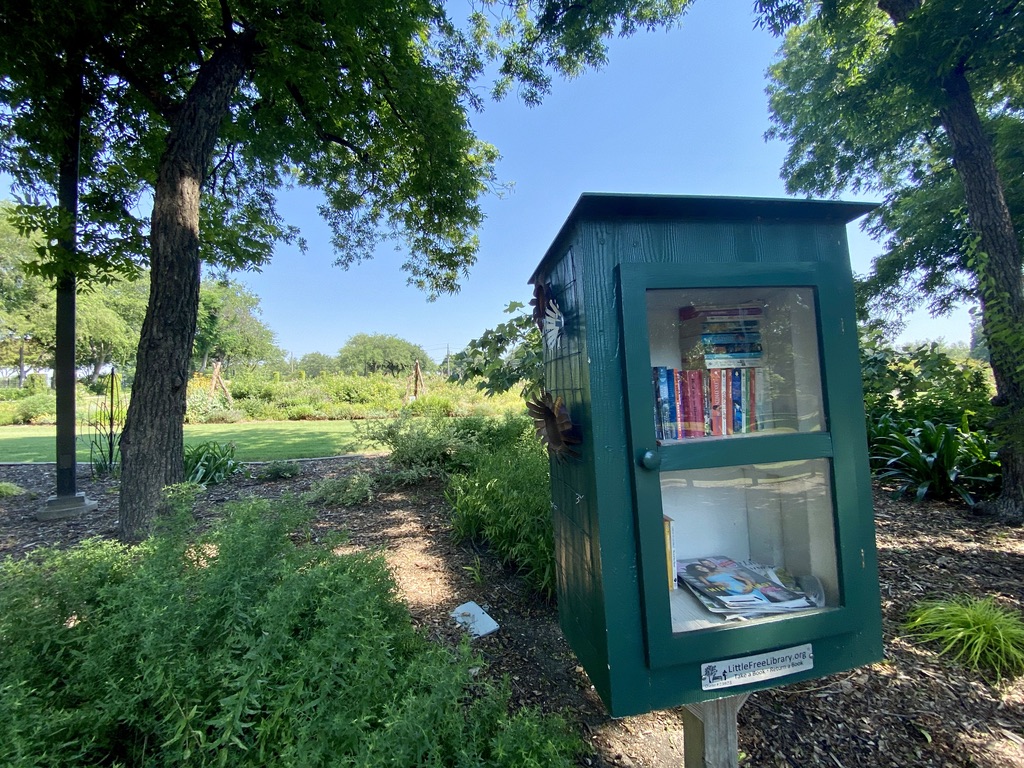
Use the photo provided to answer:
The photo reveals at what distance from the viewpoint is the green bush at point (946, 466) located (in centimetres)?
335

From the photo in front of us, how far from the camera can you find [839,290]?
4.06 ft

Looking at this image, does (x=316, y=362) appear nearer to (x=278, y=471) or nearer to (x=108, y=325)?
(x=108, y=325)

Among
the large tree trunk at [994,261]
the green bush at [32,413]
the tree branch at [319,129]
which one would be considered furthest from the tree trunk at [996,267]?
the green bush at [32,413]

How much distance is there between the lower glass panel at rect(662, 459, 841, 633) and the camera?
1269 millimetres

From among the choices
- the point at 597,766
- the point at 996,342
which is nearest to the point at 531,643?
the point at 597,766

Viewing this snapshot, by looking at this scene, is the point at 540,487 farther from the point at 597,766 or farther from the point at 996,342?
the point at 996,342

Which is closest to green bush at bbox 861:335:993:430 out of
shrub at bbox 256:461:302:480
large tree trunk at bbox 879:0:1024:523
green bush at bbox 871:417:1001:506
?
large tree trunk at bbox 879:0:1024:523

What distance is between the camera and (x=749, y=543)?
64.2 inches

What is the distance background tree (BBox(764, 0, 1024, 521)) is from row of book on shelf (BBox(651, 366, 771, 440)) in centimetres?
232

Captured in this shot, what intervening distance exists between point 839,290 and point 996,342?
2651mm

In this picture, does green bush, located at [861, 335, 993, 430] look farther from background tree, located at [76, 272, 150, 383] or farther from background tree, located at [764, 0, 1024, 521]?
background tree, located at [76, 272, 150, 383]

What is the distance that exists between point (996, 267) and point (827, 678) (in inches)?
123

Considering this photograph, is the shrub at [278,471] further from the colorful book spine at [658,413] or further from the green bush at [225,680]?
the colorful book spine at [658,413]

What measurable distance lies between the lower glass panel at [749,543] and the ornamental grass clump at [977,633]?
1.00 metres
